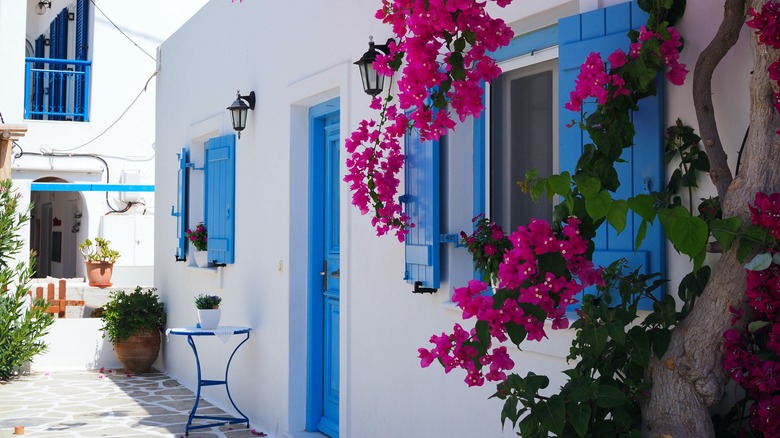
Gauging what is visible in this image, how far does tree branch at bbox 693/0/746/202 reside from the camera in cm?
302

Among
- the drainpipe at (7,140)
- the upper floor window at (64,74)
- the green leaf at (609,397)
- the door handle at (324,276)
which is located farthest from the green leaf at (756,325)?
the upper floor window at (64,74)

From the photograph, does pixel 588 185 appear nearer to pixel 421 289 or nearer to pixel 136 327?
pixel 421 289

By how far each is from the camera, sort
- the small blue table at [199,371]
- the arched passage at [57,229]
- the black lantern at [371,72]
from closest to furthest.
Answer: the black lantern at [371,72] → the small blue table at [199,371] → the arched passage at [57,229]

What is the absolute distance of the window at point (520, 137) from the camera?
434 cm

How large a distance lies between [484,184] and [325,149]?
7.80 feet

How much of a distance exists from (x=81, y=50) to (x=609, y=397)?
17.8m

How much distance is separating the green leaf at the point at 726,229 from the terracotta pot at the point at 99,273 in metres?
14.8

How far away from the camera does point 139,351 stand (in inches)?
415

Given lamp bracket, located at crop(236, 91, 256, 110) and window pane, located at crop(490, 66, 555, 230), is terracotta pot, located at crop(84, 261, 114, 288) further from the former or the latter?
window pane, located at crop(490, 66, 555, 230)

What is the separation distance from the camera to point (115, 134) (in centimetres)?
1805

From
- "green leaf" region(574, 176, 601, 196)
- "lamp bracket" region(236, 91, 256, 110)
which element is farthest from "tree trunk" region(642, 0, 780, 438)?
"lamp bracket" region(236, 91, 256, 110)

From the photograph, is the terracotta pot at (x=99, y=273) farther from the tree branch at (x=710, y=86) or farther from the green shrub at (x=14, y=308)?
the tree branch at (x=710, y=86)

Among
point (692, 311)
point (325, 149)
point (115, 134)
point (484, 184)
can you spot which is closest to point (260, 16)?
point (325, 149)

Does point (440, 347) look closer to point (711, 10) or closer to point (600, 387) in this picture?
point (600, 387)
